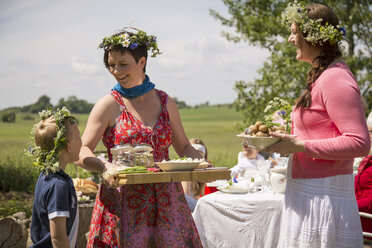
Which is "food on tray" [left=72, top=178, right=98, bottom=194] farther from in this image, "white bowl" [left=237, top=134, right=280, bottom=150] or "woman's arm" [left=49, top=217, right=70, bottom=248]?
"white bowl" [left=237, top=134, right=280, bottom=150]

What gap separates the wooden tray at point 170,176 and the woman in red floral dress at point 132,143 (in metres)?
0.32

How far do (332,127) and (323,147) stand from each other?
14 cm

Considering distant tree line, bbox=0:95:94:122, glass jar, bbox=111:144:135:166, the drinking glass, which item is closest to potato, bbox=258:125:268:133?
glass jar, bbox=111:144:135:166

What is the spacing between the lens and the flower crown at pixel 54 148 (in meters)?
2.84

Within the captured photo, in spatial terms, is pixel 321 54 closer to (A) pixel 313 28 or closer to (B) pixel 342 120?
(A) pixel 313 28

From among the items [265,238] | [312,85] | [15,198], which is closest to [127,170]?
[312,85]

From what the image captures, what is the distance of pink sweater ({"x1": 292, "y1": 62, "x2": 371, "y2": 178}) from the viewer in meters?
2.30

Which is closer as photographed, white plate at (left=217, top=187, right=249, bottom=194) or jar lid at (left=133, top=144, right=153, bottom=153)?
jar lid at (left=133, top=144, right=153, bottom=153)

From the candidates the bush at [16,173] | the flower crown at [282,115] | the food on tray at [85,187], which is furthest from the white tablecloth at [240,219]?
the bush at [16,173]

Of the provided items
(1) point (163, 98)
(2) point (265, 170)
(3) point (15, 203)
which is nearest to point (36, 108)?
(3) point (15, 203)

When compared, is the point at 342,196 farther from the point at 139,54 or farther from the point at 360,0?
the point at 360,0

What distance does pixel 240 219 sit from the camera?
15.4 feet

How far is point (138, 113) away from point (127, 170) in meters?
0.51

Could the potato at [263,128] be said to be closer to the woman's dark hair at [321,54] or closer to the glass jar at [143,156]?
the woman's dark hair at [321,54]
